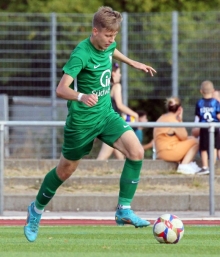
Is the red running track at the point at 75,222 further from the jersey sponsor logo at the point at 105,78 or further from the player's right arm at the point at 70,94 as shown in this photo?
the player's right arm at the point at 70,94

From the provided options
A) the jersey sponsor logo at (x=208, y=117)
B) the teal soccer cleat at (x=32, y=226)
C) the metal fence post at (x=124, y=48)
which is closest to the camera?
the teal soccer cleat at (x=32, y=226)

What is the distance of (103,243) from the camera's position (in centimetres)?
971

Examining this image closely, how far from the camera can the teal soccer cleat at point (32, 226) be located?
32.5 ft

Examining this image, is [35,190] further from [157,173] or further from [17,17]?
[17,17]

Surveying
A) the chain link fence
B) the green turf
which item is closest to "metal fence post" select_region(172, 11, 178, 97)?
the chain link fence

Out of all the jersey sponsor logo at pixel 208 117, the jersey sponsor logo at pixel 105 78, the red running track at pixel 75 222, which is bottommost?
the red running track at pixel 75 222

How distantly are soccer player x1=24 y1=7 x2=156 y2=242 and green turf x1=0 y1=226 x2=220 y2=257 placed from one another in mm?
300

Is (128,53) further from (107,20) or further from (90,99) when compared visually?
(90,99)

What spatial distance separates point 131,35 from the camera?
21.0 m

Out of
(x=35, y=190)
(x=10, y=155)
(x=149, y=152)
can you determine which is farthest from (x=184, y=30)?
(x=35, y=190)

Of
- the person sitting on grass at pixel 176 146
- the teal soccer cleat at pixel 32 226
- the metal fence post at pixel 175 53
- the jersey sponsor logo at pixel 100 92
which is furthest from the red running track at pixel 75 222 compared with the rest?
the metal fence post at pixel 175 53

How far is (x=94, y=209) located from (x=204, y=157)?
6.79 ft

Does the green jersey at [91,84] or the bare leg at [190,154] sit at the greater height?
the green jersey at [91,84]

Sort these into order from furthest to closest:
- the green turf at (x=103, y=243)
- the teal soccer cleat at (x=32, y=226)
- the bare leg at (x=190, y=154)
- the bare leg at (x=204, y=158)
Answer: the bare leg at (x=190, y=154) → the bare leg at (x=204, y=158) → the teal soccer cleat at (x=32, y=226) → the green turf at (x=103, y=243)
